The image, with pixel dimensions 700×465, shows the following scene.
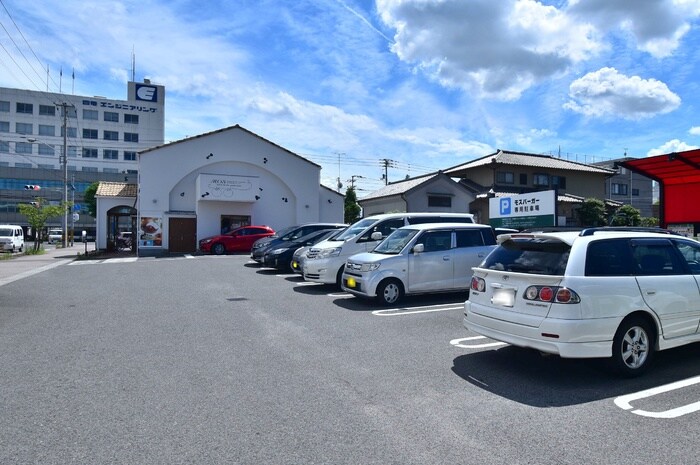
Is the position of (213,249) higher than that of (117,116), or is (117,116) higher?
(117,116)

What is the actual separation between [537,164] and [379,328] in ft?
109

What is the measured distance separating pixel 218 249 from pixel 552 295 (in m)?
23.6

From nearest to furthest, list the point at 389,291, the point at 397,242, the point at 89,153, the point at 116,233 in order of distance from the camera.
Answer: the point at 389,291 → the point at 397,242 → the point at 116,233 → the point at 89,153

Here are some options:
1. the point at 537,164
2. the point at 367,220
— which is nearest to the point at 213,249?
the point at 367,220

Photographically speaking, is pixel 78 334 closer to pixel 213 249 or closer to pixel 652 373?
pixel 652 373

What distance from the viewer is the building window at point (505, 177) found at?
1404 inches

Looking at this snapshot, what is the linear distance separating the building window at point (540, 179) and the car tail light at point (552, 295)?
34.3 m

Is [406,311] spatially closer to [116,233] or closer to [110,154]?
[116,233]

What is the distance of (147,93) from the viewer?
7138 centimetres

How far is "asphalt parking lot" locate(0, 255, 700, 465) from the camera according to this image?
3.43m

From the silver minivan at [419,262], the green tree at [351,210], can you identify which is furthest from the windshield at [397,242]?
the green tree at [351,210]

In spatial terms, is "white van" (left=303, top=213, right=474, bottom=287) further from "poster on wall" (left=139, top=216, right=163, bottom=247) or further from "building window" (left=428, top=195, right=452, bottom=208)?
"building window" (left=428, top=195, right=452, bottom=208)

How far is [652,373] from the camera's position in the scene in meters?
5.27

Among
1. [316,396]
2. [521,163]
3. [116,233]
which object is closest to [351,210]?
[521,163]
